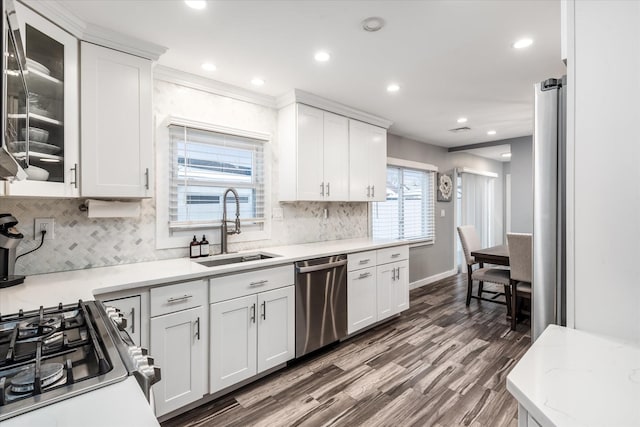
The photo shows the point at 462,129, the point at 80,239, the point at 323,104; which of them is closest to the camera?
the point at 80,239

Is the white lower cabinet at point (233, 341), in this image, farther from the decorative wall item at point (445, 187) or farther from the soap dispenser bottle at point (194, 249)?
the decorative wall item at point (445, 187)

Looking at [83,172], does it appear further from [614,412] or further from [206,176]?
[614,412]

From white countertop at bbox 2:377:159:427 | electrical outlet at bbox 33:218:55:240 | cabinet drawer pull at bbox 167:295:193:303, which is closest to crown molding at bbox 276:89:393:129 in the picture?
cabinet drawer pull at bbox 167:295:193:303

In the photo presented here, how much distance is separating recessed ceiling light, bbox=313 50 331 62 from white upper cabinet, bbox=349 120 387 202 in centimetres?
124

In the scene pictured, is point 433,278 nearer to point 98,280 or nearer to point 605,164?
point 605,164

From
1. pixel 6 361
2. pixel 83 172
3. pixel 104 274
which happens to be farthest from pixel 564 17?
pixel 104 274

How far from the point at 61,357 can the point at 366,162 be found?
3320 mm

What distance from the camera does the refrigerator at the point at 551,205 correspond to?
3.36ft

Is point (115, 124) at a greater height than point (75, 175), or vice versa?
point (115, 124)

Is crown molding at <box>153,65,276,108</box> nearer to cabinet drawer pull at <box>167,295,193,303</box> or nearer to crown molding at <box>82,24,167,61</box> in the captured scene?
crown molding at <box>82,24,167,61</box>

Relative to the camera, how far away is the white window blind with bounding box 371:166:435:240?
183 inches

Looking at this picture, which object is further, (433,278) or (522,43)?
(433,278)

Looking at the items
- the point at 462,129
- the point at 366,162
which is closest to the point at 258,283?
the point at 366,162

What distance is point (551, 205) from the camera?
1036 millimetres
